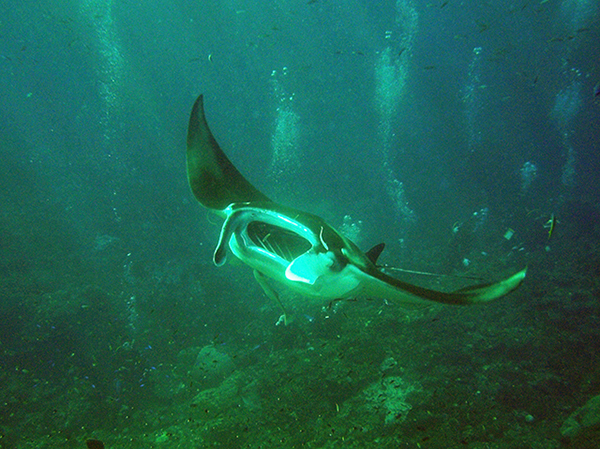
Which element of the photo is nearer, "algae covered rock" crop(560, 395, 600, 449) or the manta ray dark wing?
the manta ray dark wing

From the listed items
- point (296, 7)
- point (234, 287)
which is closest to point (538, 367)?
point (234, 287)

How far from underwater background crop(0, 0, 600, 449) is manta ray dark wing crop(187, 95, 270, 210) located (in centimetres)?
69

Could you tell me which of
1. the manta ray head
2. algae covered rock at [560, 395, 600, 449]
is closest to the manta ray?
the manta ray head

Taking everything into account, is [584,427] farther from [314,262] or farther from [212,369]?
[212,369]

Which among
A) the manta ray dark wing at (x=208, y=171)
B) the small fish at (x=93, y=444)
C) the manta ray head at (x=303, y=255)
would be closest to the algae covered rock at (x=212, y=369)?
the small fish at (x=93, y=444)

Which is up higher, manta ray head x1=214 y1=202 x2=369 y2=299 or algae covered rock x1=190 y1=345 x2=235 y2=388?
algae covered rock x1=190 y1=345 x2=235 y2=388

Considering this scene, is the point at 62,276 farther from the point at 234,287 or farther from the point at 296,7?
the point at 296,7

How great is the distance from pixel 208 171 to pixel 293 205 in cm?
1697

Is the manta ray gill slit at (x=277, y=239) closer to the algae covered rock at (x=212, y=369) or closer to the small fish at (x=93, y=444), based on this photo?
the small fish at (x=93, y=444)

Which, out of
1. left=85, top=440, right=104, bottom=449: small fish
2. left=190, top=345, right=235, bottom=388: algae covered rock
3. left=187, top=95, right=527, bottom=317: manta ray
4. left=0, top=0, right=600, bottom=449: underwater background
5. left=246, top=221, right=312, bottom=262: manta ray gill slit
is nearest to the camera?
left=187, top=95, right=527, bottom=317: manta ray

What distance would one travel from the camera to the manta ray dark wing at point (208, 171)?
9.25 feet

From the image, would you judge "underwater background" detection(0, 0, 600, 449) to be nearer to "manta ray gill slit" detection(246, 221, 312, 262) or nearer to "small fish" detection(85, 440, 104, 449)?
"manta ray gill slit" detection(246, 221, 312, 262)

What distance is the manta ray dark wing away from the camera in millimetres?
2818

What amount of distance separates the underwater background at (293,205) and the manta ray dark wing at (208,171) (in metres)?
0.69
